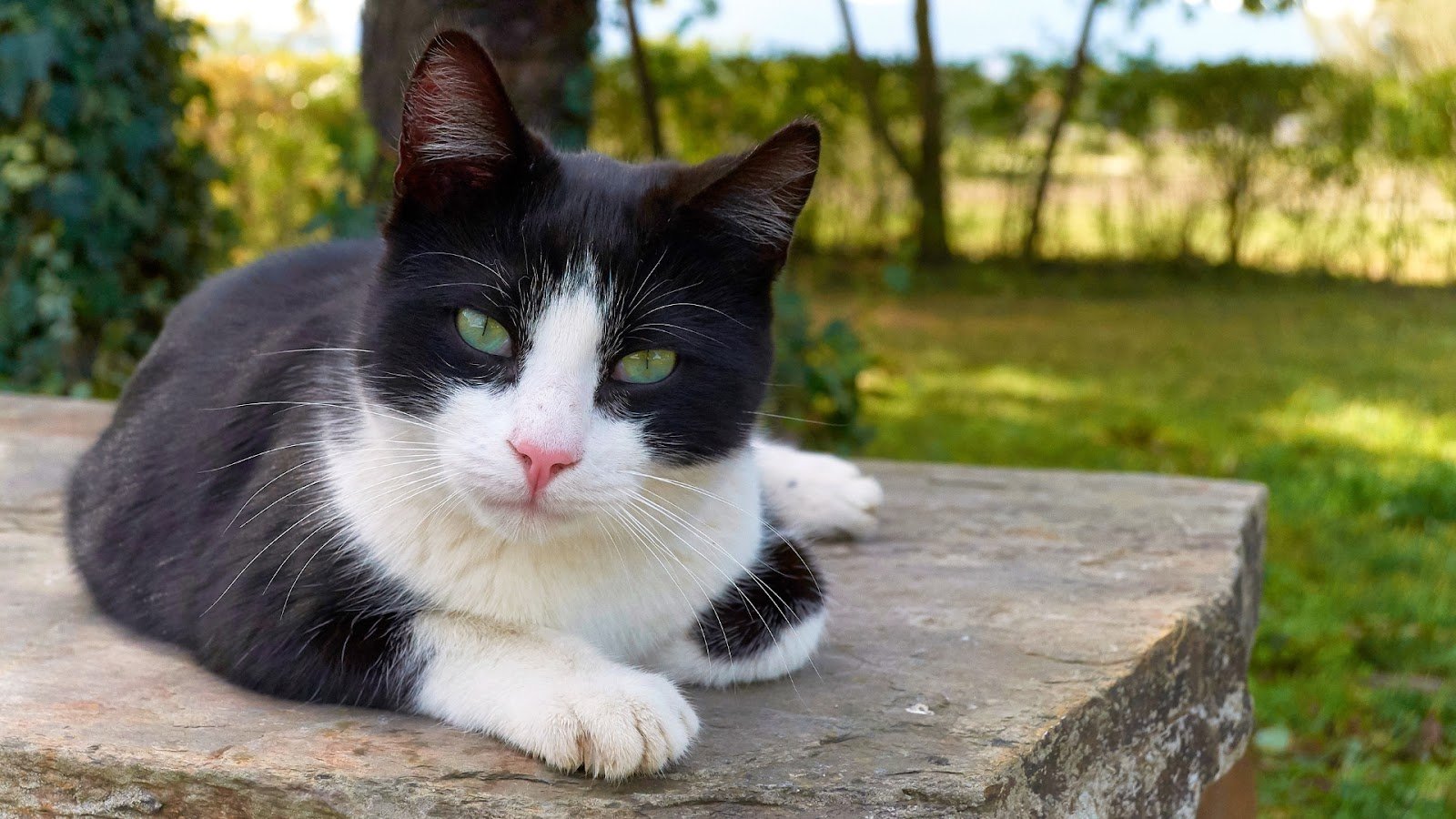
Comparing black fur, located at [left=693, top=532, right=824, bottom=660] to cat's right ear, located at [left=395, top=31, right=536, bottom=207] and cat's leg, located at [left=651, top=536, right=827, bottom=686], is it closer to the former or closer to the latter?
cat's leg, located at [left=651, top=536, right=827, bottom=686]

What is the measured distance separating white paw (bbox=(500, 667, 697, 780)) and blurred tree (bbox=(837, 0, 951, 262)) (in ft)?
24.9

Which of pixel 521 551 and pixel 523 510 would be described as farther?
pixel 521 551

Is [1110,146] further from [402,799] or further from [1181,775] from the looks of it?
[402,799]

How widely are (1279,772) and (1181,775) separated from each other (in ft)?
3.72

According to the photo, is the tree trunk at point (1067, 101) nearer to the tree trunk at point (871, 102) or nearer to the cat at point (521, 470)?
the tree trunk at point (871, 102)

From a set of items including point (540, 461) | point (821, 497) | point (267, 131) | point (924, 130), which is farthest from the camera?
point (924, 130)

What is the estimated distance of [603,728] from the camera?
1.54 meters

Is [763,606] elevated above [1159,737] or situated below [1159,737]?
above

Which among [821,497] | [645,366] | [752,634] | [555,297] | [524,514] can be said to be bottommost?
[821,497]

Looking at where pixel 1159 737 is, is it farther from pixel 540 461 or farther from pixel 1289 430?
pixel 1289 430

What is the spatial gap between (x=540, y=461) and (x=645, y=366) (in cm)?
24

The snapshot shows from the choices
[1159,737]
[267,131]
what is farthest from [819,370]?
[267,131]

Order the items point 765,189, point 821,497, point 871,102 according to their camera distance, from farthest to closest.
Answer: point 871,102 → point 821,497 → point 765,189

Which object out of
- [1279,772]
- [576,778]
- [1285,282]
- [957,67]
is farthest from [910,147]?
[576,778]
